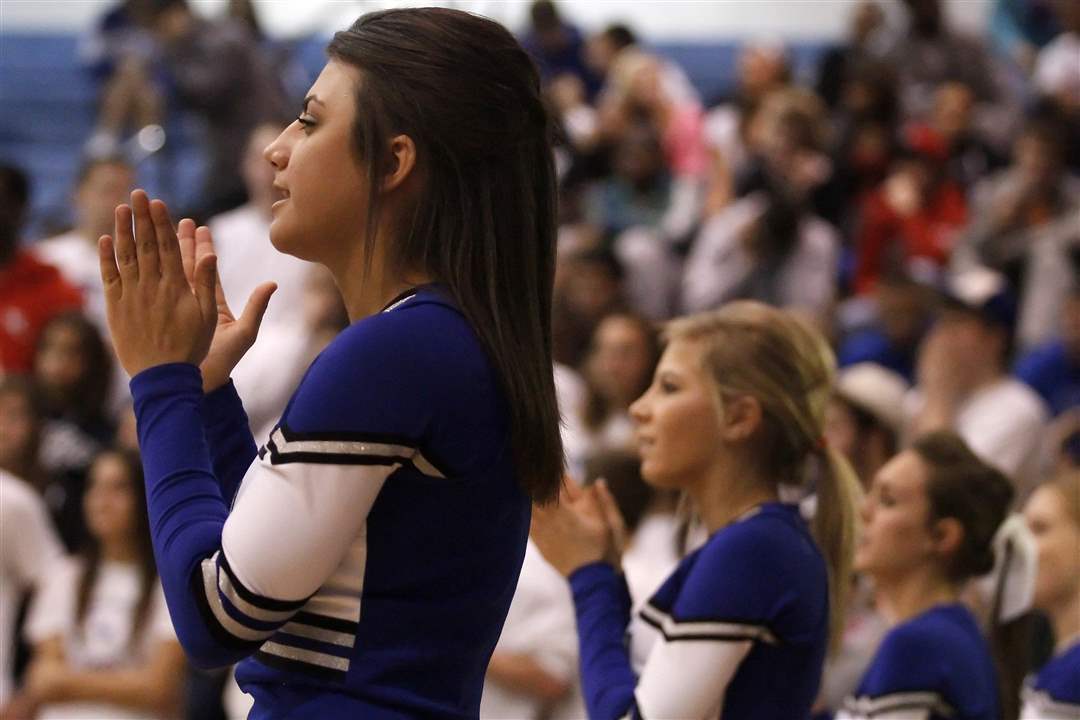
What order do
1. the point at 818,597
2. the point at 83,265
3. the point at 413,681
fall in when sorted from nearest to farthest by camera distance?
the point at 413,681 → the point at 818,597 → the point at 83,265

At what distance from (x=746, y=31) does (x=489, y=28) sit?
11.9m

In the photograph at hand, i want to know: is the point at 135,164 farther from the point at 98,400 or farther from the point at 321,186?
the point at 321,186

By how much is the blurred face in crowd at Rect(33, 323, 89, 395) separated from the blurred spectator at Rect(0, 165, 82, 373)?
1.42 ft

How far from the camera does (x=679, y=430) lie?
259cm

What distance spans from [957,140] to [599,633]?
6.81m

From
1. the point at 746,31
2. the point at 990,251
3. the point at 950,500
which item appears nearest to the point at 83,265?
the point at 990,251

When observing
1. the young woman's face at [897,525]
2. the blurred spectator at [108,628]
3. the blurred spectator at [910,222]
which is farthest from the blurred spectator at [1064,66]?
the young woman's face at [897,525]

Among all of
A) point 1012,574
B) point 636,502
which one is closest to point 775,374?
point 1012,574

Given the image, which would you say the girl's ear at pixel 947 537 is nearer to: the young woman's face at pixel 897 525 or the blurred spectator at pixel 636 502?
the young woman's face at pixel 897 525

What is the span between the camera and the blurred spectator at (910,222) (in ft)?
25.6

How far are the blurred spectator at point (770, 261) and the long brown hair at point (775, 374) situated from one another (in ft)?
14.1

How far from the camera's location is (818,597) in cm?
241

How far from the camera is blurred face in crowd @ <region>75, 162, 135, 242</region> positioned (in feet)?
21.7

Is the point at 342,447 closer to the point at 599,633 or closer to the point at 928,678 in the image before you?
the point at 599,633
